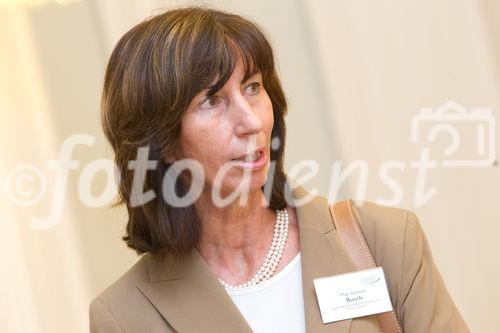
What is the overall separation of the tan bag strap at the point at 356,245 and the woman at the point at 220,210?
0.02m

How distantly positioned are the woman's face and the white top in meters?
0.24

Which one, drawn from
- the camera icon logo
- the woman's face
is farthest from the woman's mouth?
the camera icon logo

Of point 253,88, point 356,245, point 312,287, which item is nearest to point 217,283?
A: point 312,287

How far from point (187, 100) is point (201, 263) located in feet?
1.32

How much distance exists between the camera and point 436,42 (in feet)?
10.1

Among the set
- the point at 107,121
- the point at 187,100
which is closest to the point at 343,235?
the point at 187,100

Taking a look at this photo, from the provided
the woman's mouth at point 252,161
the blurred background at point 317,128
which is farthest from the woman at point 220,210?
the blurred background at point 317,128

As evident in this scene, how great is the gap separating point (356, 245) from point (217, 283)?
1.08 ft

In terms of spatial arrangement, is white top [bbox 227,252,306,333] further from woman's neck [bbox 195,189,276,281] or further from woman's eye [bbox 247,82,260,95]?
woman's eye [bbox 247,82,260,95]

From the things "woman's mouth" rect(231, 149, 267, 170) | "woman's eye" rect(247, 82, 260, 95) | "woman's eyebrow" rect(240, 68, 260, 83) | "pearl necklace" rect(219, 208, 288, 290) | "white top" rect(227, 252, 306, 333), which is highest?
"woman's eyebrow" rect(240, 68, 260, 83)

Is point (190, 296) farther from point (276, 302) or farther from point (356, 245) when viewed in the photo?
point (356, 245)

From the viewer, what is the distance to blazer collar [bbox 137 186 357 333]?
6.35ft

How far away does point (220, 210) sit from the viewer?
6.61ft

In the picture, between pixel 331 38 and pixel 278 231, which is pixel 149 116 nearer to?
pixel 278 231
